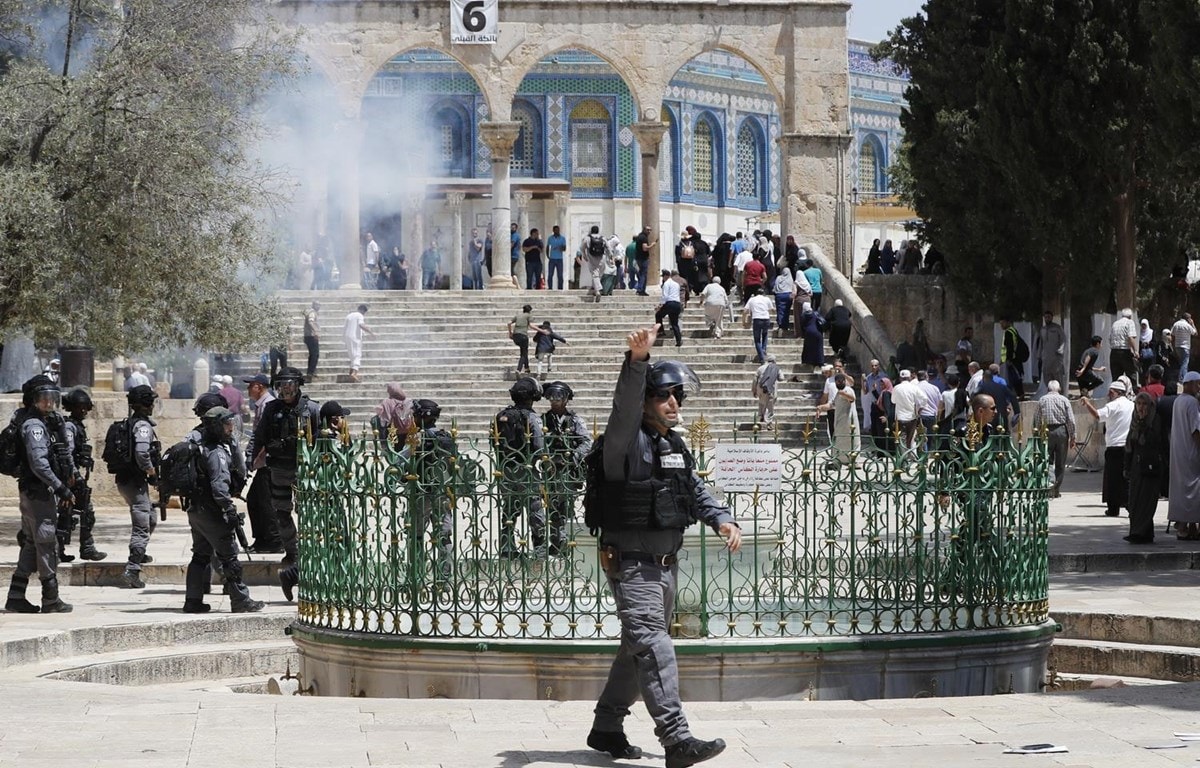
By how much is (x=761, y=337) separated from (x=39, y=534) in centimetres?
1632

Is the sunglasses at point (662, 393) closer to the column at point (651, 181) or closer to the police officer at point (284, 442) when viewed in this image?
the police officer at point (284, 442)

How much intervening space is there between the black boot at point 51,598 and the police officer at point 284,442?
4.46 ft

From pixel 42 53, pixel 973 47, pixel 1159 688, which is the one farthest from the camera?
pixel 973 47

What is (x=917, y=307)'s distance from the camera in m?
30.2

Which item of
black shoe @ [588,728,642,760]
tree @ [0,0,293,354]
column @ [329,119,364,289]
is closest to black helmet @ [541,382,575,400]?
black shoe @ [588,728,642,760]

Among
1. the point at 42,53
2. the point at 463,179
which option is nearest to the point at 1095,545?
the point at 42,53

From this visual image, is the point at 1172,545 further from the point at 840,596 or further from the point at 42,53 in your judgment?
the point at 42,53

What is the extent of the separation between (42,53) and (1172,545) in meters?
11.0

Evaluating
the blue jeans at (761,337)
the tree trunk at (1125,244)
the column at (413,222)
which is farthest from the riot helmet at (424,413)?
the column at (413,222)

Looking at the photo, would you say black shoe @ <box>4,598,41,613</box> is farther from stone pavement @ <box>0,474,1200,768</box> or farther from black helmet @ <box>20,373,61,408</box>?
stone pavement @ <box>0,474,1200,768</box>

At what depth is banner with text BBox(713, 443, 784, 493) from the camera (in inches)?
361

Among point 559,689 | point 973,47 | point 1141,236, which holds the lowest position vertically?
point 559,689

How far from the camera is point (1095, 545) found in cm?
1466

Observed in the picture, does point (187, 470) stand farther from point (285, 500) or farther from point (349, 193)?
point (349, 193)
